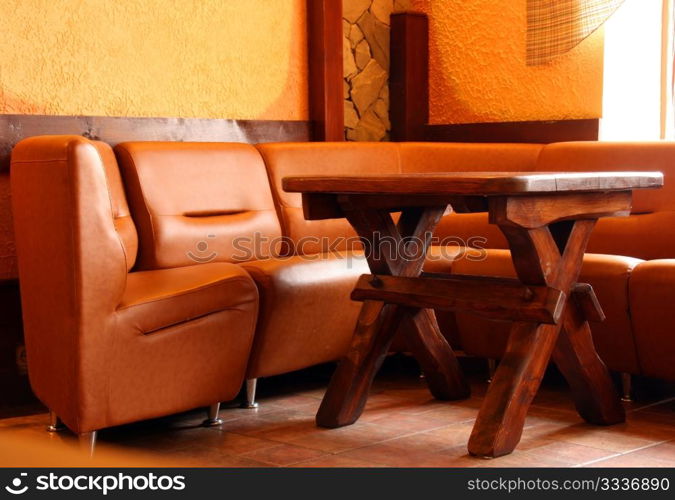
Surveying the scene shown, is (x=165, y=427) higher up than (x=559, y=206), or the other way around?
(x=559, y=206)

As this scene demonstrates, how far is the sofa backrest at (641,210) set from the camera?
3.46 meters

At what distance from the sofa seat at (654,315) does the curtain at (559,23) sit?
1.54 metres

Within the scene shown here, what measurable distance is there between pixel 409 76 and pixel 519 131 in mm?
693

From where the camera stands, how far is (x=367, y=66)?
4.76m

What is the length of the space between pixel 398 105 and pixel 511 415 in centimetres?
267

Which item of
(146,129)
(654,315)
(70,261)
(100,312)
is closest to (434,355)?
(654,315)

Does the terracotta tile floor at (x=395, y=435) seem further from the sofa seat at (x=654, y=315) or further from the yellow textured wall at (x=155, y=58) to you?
the yellow textured wall at (x=155, y=58)

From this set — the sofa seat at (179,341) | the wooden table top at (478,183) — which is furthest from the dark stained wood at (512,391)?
the sofa seat at (179,341)

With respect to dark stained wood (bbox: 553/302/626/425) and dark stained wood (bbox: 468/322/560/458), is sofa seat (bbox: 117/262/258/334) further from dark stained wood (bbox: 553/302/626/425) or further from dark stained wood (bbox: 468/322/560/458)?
dark stained wood (bbox: 553/302/626/425)

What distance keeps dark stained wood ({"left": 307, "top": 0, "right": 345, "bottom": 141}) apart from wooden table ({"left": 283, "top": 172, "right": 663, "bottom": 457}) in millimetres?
1427
